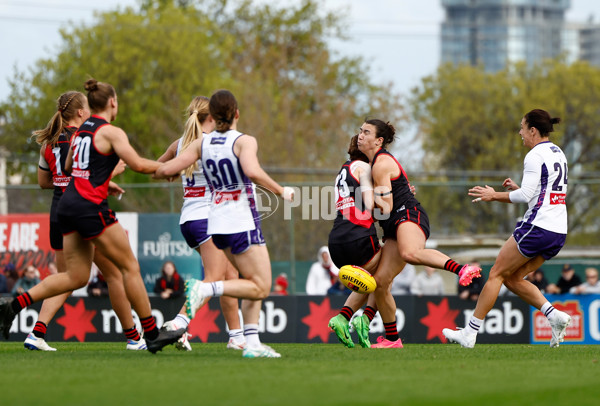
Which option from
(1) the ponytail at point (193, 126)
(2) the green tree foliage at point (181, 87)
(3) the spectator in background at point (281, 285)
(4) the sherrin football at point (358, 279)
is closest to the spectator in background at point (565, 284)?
(3) the spectator in background at point (281, 285)

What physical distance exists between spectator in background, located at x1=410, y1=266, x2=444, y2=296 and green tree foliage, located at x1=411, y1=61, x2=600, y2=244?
2285cm

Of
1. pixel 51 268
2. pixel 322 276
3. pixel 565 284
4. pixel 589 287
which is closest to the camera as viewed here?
pixel 589 287

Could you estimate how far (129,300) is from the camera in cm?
803

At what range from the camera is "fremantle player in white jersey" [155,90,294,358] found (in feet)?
24.0

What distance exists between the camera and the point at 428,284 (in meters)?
17.3

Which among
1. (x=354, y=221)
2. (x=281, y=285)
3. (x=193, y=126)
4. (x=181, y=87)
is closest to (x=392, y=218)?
(x=354, y=221)

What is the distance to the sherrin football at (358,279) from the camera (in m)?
8.78

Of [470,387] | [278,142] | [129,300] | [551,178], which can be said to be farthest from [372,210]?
[278,142]

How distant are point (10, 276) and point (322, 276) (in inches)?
215

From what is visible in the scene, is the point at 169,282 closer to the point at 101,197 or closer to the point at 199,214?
the point at 199,214

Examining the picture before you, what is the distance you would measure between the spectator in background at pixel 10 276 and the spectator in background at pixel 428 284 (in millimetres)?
7011

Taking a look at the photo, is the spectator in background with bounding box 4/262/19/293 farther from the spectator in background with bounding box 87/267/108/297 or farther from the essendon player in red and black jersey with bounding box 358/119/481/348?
the essendon player in red and black jersey with bounding box 358/119/481/348

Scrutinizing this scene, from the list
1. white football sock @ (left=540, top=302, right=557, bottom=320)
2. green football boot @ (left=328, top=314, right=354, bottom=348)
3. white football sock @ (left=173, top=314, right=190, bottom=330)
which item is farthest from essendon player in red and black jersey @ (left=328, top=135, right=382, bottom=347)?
white football sock @ (left=173, top=314, right=190, bottom=330)

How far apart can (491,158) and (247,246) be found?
35.5 metres
